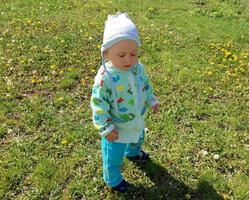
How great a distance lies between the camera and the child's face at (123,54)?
4.37 m

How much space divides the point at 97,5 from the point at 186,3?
2.54 meters

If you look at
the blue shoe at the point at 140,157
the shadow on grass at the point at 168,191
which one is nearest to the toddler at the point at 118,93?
the shadow on grass at the point at 168,191

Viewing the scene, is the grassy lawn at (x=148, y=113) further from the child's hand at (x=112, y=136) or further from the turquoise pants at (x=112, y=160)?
the child's hand at (x=112, y=136)

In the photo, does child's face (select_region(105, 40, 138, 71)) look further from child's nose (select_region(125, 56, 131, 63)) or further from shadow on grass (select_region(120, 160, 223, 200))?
shadow on grass (select_region(120, 160, 223, 200))

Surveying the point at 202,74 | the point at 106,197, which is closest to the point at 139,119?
the point at 106,197

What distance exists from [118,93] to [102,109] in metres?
0.24

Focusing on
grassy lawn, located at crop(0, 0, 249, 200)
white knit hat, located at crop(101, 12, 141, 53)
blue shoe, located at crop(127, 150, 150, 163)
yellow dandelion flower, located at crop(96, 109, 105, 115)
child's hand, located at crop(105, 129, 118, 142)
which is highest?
white knit hat, located at crop(101, 12, 141, 53)

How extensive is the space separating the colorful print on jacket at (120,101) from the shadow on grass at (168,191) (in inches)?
33.0

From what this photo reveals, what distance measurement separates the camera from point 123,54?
14.5 feet

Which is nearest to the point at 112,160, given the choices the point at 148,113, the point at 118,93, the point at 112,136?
the point at 112,136

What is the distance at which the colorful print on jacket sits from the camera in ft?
15.2

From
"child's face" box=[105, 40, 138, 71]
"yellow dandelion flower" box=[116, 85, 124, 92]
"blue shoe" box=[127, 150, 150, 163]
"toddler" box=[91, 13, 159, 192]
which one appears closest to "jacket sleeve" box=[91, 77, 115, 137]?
"toddler" box=[91, 13, 159, 192]

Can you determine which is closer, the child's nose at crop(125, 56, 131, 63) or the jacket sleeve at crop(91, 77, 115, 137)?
the child's nose at crop(125, 56, 131, 63)

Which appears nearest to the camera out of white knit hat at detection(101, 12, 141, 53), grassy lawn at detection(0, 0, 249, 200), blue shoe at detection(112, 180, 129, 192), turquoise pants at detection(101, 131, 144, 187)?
white knit hat at detection(101, 12, 141, 53)
